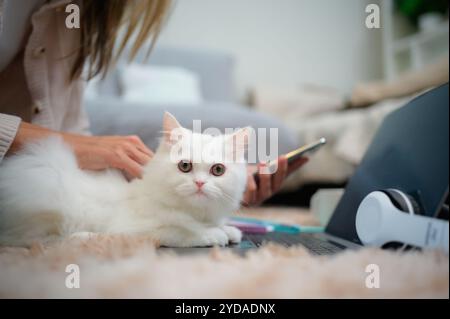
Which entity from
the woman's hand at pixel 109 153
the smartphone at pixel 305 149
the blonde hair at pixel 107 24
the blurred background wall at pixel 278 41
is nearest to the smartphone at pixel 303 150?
the smartphone at pixel 305 149

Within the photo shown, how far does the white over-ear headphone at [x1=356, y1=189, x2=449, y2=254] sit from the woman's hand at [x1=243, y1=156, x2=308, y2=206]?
310 mm

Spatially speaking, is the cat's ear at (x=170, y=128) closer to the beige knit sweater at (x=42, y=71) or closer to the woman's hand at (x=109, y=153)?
the woman's hand at (x=109, y=153)

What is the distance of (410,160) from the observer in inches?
25.1

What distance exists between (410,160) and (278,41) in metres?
2.31

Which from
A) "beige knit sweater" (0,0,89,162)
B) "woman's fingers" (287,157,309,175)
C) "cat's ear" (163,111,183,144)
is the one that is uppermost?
"beige knit sweater" (0,0,89,162)

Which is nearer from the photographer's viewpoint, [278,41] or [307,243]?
[307,243]

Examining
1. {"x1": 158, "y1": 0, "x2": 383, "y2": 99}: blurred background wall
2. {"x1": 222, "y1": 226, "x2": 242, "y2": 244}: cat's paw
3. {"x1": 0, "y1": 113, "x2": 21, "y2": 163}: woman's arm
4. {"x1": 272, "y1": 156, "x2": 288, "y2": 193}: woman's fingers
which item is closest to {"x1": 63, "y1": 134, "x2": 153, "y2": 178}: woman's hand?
{"x1": 0, "y1": 113, "x2": 21, "y2": 163}: woman's arm

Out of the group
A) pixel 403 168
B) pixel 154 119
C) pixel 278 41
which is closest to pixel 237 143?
pixel 403 168

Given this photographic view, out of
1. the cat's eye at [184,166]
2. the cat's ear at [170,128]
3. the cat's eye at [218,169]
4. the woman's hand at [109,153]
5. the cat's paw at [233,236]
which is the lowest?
the cat's paw at [233,236]

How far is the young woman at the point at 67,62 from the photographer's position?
2.65 feet

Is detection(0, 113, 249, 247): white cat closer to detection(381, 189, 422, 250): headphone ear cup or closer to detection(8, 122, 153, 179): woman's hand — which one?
detection(8, 122, 153, 179): woman's hand

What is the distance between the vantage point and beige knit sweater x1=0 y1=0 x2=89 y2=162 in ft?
2.84

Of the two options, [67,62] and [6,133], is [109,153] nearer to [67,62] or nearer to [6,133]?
[6,133]

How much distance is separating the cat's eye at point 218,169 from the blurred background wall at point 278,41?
180 cm
